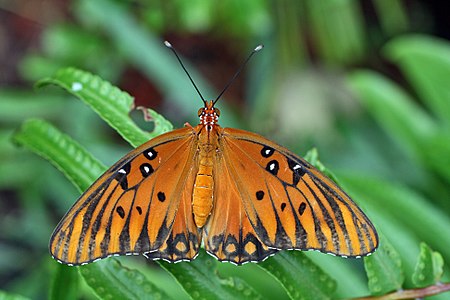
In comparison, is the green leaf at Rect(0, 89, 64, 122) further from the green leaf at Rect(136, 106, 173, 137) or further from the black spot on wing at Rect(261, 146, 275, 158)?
the black spot on wing at Rect(261, 146, 275, 158)

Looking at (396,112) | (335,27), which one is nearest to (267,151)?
(396,112)

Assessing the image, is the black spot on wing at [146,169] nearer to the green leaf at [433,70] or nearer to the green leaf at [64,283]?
the green leaf at [64,283]

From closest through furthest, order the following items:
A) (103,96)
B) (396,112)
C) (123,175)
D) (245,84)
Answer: (123,175)
(103,96)
(396,112)
(245,84)

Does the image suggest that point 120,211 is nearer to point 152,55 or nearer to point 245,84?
point 152,55

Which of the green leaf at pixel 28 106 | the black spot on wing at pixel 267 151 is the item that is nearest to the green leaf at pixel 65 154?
the black spot on wing at pixel 267 151

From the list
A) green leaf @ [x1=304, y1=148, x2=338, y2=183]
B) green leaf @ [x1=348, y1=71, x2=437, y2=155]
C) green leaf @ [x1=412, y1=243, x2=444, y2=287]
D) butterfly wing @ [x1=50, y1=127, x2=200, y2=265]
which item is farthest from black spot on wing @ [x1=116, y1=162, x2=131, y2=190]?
green leaf @ [x1=348, y1=71, x2=437, y2=155]

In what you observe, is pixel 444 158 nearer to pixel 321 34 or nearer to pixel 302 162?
pixel 302 162
